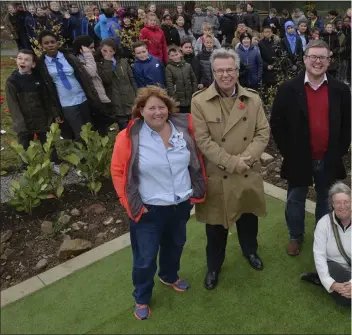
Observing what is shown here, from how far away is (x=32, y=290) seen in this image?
3244 millimetres

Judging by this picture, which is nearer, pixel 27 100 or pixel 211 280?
pixel 211 280

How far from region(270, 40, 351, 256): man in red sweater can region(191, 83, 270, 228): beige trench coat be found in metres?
0.38

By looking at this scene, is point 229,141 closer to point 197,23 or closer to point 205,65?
point 205,65

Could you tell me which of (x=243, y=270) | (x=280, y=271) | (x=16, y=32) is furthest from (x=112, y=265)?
(x=16, y=32)

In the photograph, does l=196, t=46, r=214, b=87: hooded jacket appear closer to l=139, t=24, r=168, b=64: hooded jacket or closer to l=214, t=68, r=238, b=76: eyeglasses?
l=139, t=24, r=168, b=64: hooded jacket

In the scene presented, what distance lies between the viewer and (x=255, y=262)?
332cm

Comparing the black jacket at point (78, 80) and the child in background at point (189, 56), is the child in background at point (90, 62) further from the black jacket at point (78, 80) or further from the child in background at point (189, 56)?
the child in background at point (189, 56)

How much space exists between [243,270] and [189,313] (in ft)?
2.22

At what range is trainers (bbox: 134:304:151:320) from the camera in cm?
288

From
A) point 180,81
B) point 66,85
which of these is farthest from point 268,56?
point 66,85

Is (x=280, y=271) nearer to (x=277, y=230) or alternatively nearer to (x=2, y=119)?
(x=277, y=230)

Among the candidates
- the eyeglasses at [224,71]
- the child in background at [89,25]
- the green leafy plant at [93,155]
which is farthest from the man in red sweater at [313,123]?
the child in background at [89,25]

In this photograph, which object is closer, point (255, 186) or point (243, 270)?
point (255, 186)

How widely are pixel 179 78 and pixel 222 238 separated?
10.6 ft
